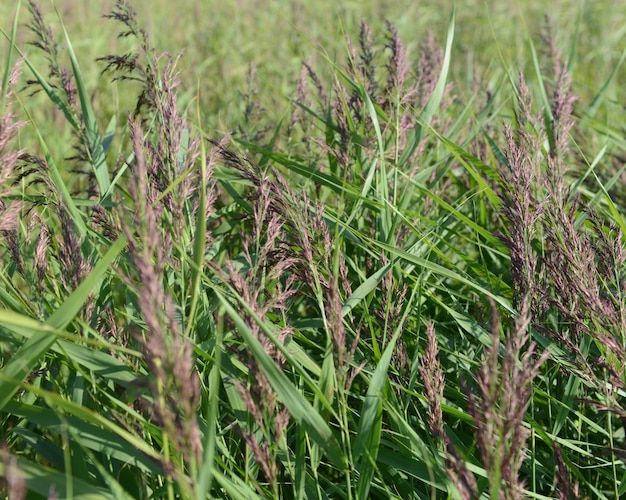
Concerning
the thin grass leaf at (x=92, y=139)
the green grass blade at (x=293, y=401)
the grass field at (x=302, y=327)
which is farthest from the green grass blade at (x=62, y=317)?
the thin grass leaf at (x=92, y=139)

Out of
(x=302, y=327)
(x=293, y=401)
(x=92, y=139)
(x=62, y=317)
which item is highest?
(x=92, y=139)

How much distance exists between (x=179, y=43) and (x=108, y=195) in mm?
3603

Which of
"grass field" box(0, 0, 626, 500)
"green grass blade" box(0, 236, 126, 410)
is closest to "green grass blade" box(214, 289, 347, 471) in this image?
"grass field" box(0, 0, 626, 500)

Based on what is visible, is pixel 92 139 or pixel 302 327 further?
A: pixel 92 139

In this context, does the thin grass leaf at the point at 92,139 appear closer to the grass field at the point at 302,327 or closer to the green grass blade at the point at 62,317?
the grass field at the point at 302,327

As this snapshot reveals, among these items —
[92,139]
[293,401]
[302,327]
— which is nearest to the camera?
[293,401]

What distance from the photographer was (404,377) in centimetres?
148

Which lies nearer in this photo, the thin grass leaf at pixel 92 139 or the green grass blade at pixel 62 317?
the green grass blade at pixel 62 317

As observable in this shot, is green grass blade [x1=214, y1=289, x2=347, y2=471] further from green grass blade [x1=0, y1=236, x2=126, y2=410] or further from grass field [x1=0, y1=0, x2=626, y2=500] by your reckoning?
green grass blade [x1=0, y1=236, x2=126, y2=410]

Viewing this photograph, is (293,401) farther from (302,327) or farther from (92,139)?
(92,139)

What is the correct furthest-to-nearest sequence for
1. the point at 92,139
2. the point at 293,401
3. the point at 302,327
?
the point at 92,139, the point at 302,327, the point at 293,401

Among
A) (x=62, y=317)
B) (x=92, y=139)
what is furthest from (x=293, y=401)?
(x=92, y=139)

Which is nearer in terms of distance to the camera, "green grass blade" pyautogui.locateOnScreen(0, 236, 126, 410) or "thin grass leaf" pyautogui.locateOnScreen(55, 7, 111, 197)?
"green grass blade" pyautogui.locateOnScreen(0, 236, 126, 410)

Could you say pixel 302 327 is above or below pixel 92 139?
below
